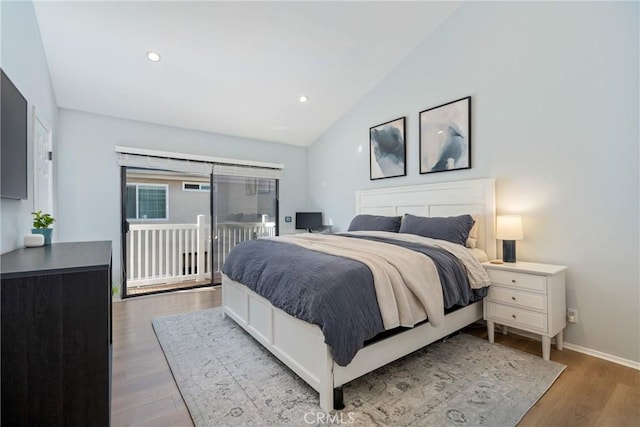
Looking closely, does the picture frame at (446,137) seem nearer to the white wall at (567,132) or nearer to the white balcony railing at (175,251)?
the white wall at (567,132)

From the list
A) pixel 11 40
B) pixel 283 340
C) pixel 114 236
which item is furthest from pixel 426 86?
pixel 114 236

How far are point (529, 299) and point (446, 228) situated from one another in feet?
2.88

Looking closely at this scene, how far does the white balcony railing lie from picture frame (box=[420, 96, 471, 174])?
3174 mm

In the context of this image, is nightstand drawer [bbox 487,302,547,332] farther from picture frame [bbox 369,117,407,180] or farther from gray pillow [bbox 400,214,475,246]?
picture frame [bbox 369,117,407,180]

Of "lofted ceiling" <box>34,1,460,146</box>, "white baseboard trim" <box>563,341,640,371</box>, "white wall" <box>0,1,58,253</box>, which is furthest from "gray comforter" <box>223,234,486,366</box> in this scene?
"lofted ceiling" <box>34,1,460,146</box>

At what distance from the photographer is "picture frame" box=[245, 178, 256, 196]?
501 centimetres

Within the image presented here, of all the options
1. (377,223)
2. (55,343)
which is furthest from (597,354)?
(55,343)

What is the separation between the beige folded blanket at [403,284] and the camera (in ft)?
5.73

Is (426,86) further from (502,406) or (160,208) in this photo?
(160,208)

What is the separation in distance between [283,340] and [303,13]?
2.90 metres

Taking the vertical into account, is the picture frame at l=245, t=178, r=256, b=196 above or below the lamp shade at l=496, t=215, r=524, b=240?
above

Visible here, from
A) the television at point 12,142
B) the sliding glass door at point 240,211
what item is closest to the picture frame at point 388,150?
the sliding glass door at point 240,211

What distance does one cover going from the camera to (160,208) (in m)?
4.89

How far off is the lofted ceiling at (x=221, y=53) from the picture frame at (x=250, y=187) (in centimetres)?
100
